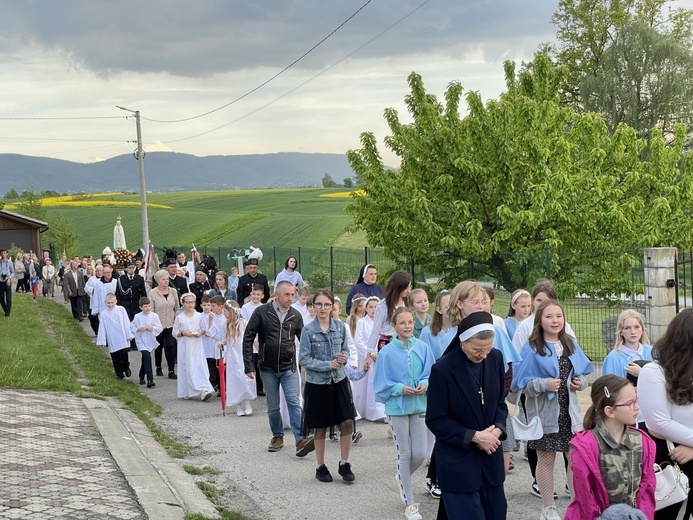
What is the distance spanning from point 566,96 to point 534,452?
1738 inches

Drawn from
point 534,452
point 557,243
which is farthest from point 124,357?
point 534,452

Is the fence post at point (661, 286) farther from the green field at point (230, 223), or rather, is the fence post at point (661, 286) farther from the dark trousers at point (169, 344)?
the green field at point (230, 223)

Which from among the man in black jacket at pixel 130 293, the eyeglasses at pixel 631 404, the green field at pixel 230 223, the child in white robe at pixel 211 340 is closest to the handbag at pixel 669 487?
the eyeglasses at pixel 631 404

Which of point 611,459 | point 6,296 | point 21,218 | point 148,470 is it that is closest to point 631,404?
point 611,459

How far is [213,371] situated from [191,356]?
0.77m

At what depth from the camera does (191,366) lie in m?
15.2

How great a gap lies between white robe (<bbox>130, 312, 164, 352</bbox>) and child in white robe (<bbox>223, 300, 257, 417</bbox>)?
249cm

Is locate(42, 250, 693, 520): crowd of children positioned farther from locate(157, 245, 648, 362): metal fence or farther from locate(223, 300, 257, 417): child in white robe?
locate(157, 245, 648, 362): metal fence

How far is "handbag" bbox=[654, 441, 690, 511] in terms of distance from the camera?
17.7 ft

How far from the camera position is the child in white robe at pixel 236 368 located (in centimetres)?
1378

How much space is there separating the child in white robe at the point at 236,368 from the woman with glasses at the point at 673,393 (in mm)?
8654

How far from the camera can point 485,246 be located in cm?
2091

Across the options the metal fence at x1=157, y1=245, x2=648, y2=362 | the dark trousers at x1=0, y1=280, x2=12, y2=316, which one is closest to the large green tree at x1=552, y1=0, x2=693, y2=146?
the metal fence at x1=157, y1=245, x2=648, y2=362

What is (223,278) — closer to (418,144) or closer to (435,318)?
(418,144)
